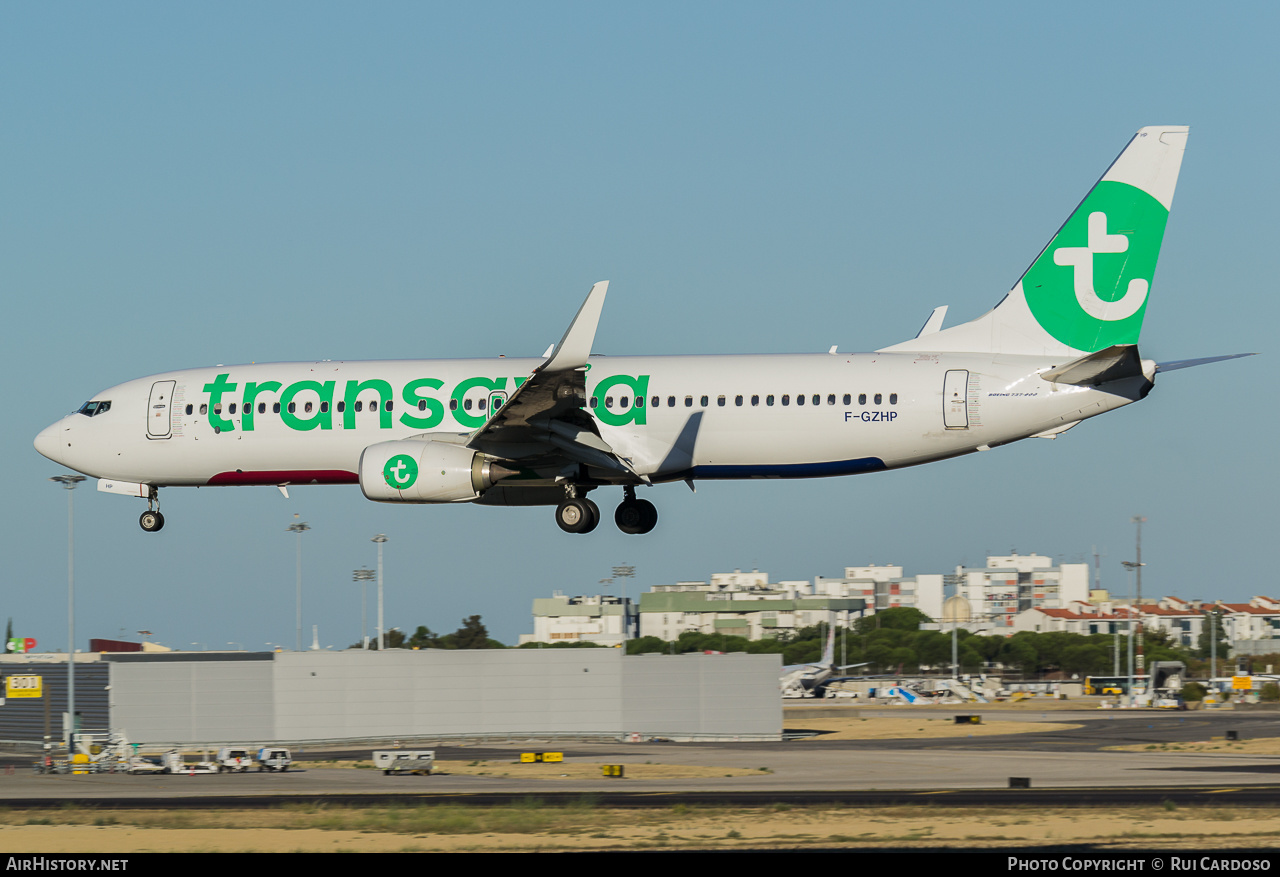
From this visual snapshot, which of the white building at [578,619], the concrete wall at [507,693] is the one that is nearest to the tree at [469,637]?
the white building at [578,619]

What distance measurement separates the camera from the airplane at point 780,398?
31.2m

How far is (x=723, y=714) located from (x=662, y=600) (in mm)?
94450

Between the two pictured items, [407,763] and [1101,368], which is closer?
[1101,368]

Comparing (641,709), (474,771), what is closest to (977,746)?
(641,709)

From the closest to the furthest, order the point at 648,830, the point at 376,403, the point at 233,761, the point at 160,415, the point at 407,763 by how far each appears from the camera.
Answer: the point at 648,830, the point at 376,403, the point at 160,415, the point at 407,763, the point at 233,761

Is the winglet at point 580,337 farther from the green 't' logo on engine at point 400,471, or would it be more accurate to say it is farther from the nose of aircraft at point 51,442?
the nose of aircraft at point 51,442

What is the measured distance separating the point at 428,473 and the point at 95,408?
36.6 ft

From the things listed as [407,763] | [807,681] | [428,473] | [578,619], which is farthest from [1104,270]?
[578,619]

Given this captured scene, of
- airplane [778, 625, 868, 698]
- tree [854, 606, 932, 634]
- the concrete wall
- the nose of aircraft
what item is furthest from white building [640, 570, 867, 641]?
the nose of aircraft

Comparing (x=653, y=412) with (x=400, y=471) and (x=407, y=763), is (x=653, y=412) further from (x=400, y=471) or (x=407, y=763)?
(x=407, y=763)

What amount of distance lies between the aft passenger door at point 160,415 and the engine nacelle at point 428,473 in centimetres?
712

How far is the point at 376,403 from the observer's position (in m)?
34.8

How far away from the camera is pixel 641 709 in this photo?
201 feet
